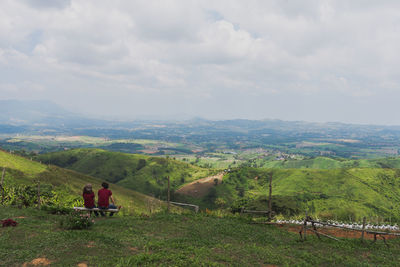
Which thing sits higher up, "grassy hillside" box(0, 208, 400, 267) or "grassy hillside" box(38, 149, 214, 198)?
"grassy hillside" box(0, 208, 400, 267)

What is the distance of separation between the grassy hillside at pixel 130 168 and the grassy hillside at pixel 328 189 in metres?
28.9

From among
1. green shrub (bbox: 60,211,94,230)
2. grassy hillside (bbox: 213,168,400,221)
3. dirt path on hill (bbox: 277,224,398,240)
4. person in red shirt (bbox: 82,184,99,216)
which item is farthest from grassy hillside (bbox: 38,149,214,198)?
green shrub (bbox: 60,211,94,230)

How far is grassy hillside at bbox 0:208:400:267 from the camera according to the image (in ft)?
34.2

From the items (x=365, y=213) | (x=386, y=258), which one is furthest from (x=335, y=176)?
(x=386, y=258)

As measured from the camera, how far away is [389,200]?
90.2 metres

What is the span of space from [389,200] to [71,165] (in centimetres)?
16480

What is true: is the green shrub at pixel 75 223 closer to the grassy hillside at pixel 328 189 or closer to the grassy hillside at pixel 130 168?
the grassy hillside at pixel 328 189

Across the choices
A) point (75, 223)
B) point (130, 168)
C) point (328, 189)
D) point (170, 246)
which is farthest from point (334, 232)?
point (130, 168)

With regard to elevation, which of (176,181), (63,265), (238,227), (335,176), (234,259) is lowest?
(176,181)

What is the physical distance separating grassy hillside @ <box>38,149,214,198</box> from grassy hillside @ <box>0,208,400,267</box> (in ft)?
335

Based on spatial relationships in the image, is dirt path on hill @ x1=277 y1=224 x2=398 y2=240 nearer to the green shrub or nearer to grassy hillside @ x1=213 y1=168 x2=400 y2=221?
the green shrub

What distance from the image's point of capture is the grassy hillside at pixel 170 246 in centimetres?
1041

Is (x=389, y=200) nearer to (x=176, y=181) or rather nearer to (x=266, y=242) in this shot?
(x=176, y=181)

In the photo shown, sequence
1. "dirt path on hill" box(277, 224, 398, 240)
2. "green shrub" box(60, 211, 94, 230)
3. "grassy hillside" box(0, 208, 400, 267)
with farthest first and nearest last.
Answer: "dirt path on hill" box(277, 224, 398, 240) < "green shrub" box(60, 211, 94, 230) < "grassy hillside" box(0, 208, 400, 267)
